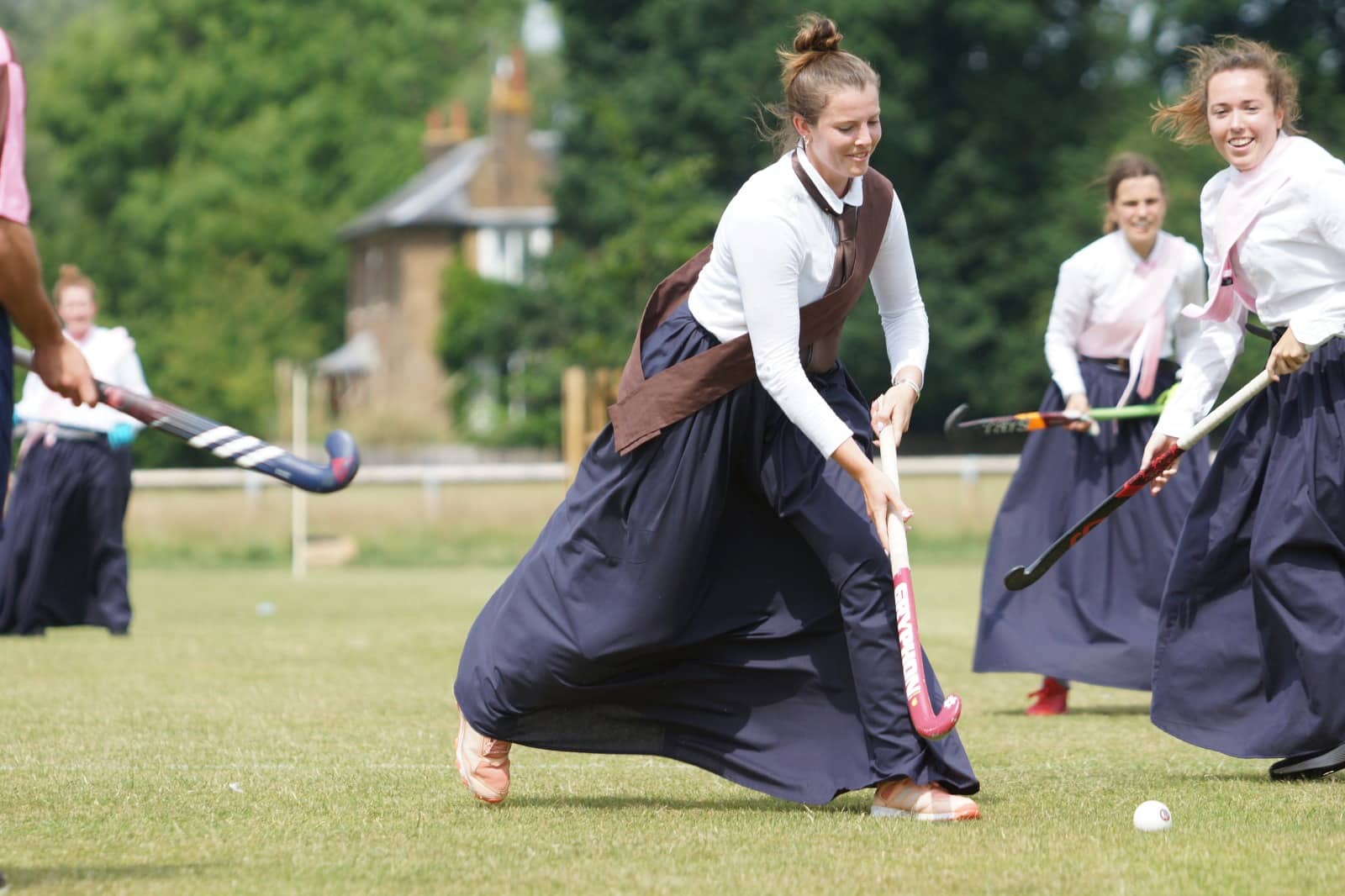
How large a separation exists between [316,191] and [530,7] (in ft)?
38.6

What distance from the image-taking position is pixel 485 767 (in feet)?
18.8

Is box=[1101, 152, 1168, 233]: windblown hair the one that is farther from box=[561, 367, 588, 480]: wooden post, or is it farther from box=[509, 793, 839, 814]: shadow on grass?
box=[561, 367, 588, 480]: wooden post

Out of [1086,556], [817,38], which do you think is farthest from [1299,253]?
[1086,556]

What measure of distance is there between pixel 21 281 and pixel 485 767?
205 cm

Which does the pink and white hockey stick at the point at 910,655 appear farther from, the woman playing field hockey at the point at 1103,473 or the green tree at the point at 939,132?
the green tree at the point at 939,132

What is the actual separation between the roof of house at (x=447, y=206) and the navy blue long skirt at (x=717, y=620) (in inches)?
1901

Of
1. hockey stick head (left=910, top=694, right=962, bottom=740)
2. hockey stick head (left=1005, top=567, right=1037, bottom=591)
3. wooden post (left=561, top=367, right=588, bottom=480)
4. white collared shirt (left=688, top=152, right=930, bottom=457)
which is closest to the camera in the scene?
hockey stick head (left=910, top=694, right=962, bottom=740)

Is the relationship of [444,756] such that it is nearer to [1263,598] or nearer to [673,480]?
[673,480]

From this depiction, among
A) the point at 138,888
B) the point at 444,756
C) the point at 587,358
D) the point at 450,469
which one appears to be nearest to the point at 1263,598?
the point at 444,756

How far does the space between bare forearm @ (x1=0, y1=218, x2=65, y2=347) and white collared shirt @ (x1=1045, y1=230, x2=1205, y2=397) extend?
5296 millimetres

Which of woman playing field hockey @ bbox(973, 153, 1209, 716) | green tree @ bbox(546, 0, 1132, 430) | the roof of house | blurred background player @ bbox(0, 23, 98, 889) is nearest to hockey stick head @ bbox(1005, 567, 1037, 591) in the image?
woman playing field hockey @ bbox(973, 153, 1209, 716)

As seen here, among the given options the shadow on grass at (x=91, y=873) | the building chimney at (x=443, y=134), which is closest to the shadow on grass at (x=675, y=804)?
the shadow on grass at (x=91, y=873)

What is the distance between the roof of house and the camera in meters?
55.8

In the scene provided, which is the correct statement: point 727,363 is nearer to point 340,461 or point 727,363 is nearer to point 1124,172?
point 340,461
